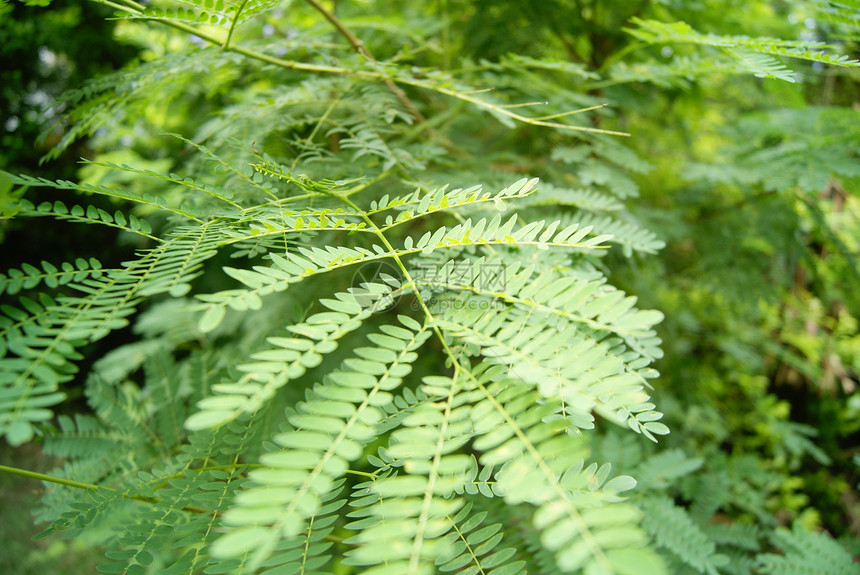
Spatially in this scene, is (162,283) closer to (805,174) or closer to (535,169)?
(535,169)

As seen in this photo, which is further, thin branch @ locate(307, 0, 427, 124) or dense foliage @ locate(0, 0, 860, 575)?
thin branch @ locate(307, 0, 427, 124)

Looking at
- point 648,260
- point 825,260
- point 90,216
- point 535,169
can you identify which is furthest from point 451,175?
point 825,260

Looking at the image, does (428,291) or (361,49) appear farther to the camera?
(361,49)

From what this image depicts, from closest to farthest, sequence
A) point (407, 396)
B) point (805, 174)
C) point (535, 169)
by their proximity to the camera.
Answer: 1. point (407, 396)
2. point (805, 174)
3. point (535, 169)

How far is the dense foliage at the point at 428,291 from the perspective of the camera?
16.1 inches

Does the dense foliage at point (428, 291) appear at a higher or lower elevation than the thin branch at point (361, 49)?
lower

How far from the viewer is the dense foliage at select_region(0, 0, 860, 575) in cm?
41

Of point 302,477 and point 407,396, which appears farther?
point 407,396

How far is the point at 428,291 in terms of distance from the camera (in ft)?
1.97

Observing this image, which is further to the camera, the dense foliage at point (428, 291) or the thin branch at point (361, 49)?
the thin branch at point (361, 49)

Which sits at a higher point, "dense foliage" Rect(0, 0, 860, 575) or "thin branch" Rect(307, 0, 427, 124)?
"thin branch" Rect(307, 0, 427, 124)

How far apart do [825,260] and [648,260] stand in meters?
1.04

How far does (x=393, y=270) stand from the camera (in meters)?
0.68

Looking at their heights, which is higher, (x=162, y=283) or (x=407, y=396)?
(x=162, y=283)
